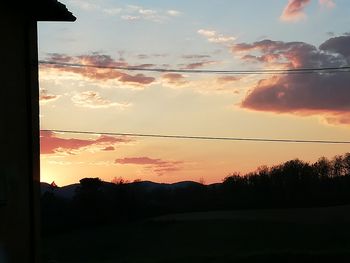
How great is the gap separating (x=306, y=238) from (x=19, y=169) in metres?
37.7

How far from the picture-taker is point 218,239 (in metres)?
46.9

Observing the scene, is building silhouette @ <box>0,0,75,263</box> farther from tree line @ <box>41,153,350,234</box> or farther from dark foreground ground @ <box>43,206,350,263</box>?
tree line @ <box>41,153,350,234</box>

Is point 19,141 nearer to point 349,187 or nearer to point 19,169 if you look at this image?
point 19,169

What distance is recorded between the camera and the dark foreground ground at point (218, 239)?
111 feet

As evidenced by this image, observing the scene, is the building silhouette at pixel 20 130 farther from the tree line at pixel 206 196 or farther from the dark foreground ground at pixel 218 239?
the tree line at pixel 206 196

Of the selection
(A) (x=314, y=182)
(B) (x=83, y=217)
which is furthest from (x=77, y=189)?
(A) (x=314, y=182)

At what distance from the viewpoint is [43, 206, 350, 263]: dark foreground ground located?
33.7 m

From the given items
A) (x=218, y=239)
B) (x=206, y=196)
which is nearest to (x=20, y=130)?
(x=218, y=239)

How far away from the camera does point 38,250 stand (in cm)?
854

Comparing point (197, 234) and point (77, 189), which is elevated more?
point (77, 189)

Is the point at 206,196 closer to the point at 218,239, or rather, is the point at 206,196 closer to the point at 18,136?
the point at 218,239

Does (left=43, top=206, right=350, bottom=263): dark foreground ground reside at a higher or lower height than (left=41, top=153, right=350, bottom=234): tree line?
→ lower

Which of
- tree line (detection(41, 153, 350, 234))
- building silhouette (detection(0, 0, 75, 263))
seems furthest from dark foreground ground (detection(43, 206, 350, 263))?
building silhouette (detection(0, 0, 75, 263))

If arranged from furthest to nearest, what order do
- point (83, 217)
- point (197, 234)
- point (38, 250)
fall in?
point (83, 217), point (197, 234), point (38, 250)
